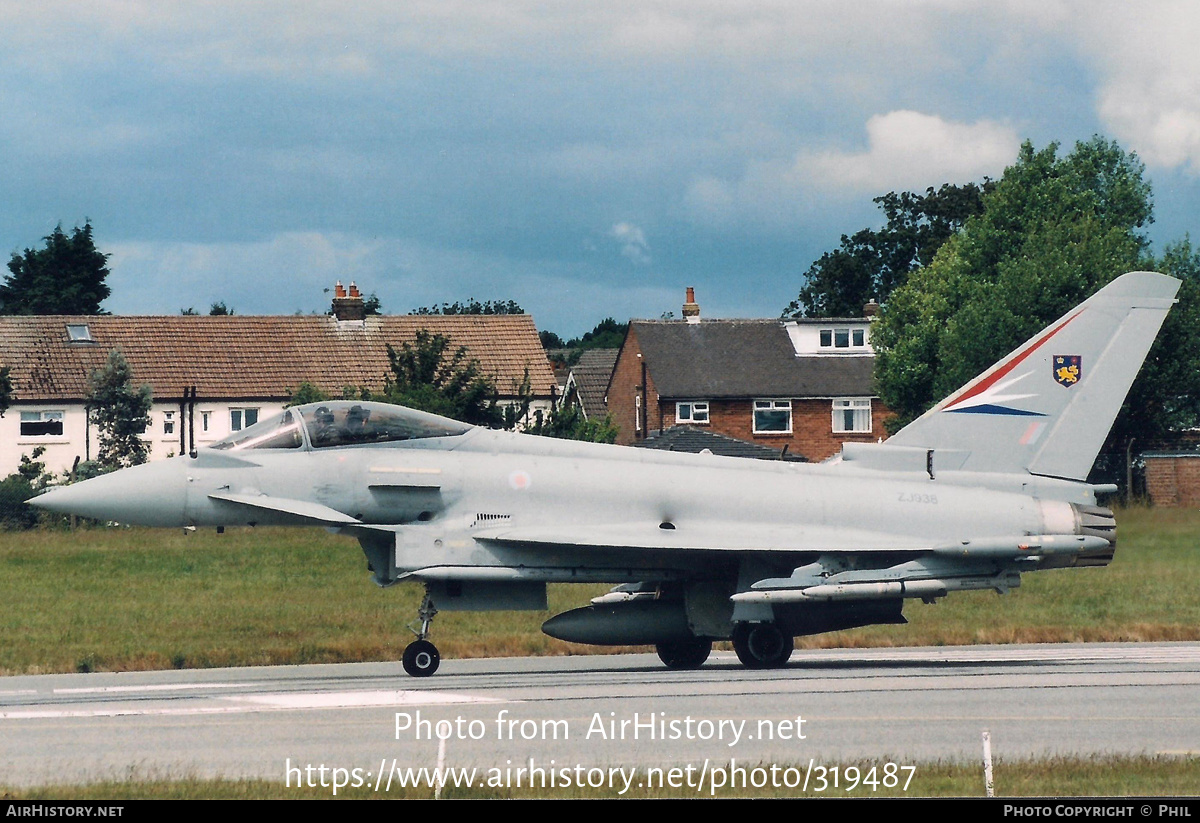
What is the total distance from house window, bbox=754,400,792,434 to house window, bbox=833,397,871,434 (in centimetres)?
295

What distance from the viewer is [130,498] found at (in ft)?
59.3

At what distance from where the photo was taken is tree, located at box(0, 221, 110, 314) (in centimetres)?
9012

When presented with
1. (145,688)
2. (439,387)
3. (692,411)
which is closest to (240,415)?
(692,411)

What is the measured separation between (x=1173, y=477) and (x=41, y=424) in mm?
43508

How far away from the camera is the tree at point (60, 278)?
90125 mm

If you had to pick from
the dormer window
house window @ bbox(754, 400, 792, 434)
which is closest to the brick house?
house window @ bbox(754, 400, 792, 434)

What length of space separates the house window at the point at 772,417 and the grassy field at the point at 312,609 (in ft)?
101

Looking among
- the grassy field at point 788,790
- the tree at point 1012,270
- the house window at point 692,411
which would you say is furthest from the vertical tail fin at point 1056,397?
the house window at point 692,411

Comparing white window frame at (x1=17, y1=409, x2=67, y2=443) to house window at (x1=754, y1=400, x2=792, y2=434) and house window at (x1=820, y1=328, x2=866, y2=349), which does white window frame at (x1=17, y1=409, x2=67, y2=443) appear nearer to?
house window at (x1=754, y1=400, x2=792, y2=434)

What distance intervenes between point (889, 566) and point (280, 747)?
9166 mm

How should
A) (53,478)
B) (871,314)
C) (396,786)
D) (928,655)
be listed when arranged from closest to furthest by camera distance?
1. (396,786)
2. (928,655)
3. (53,478)
4. (871,314)

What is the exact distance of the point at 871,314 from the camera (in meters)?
90.0

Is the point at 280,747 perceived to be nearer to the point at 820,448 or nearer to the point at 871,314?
the point at 820,448
